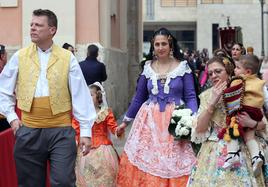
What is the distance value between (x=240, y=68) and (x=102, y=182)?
2.47 metres

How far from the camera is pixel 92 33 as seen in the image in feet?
39.9

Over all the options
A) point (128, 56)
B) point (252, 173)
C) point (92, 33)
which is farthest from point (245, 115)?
point (128, 56)

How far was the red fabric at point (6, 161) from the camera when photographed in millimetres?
6113

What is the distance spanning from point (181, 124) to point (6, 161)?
5.44 feet

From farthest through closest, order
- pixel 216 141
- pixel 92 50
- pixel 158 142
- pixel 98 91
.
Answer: pixel 92 50, pixel 98 91, pixel 158 142, pixel 216 141

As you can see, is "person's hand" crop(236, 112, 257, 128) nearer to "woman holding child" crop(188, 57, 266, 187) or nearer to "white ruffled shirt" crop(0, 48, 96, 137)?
"woman holding child" crop(188, 57, 266, 187)

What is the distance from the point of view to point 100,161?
7309 mm

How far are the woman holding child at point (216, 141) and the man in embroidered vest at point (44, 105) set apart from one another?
892 mm

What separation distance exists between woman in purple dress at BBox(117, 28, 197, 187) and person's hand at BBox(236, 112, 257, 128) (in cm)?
149

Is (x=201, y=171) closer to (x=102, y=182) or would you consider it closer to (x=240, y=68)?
(x=240, y=68)

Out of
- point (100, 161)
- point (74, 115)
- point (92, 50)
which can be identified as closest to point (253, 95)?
point (74, 115)

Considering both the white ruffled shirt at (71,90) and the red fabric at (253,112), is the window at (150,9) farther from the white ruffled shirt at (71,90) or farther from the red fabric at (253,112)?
the red fabric at (253,112)

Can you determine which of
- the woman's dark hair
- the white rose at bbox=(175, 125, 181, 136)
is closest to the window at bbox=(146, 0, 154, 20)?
the woman's dark hair

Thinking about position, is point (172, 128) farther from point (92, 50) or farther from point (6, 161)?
point (92, 50)
